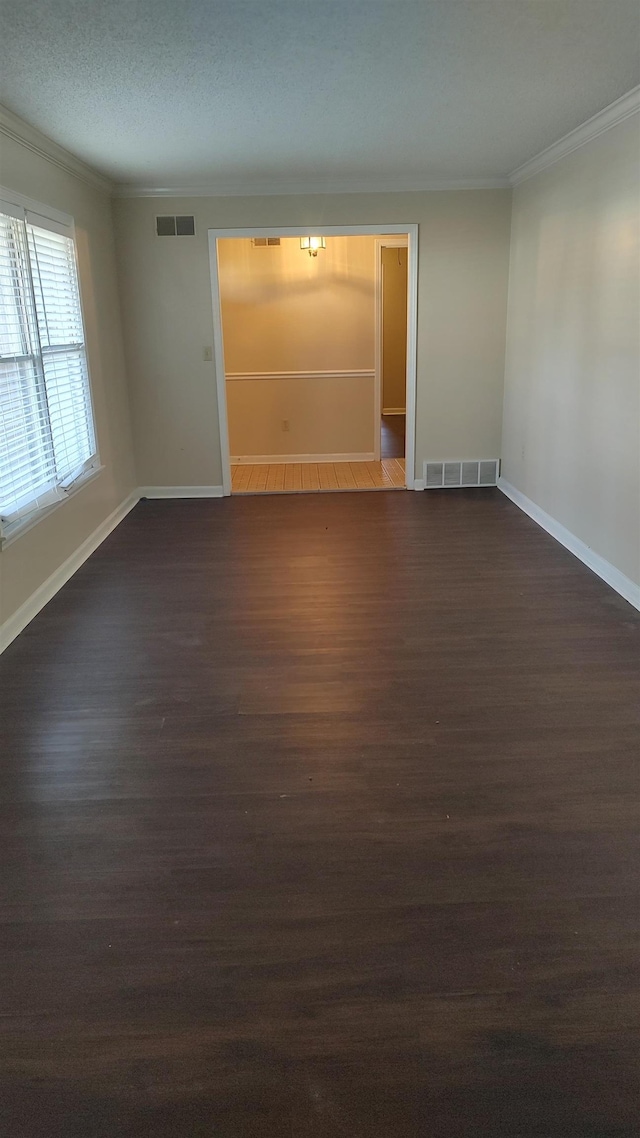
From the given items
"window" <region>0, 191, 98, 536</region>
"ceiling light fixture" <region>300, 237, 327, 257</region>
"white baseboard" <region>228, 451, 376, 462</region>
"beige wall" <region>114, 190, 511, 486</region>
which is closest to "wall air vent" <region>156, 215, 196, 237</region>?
"beige wall" <region>114, 190, 511, 486</region>

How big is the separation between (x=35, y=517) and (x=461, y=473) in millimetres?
3740

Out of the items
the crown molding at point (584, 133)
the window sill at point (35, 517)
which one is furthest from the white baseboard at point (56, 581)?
the crown molding at point (584, 133)

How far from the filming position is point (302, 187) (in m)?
5.63

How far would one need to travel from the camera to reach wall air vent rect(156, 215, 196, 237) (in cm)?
574

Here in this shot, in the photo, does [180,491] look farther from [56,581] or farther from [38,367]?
[38,367]

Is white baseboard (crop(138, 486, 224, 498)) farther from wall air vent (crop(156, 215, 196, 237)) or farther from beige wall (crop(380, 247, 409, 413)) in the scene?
beige wall (crop(380, 247, 409, 413))

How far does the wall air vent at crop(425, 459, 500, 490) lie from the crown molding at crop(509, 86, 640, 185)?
86.3 inches

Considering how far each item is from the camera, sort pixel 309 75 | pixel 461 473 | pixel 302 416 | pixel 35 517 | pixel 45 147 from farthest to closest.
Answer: pixel 302 416, pixel 461 473, pixel 45 147, pixel 35 517, pixel 309 75

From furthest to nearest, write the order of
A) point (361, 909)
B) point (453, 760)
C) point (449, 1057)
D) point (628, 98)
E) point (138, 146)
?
point (138, 146), point (628, 98), point (453, 760), point (361, 909), point (449, 1057)

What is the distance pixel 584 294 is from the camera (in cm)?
436

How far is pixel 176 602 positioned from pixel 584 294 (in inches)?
118

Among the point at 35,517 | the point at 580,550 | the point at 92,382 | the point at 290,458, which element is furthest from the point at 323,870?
the point at 290,458

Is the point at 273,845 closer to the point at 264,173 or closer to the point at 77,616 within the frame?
the point at 77,616

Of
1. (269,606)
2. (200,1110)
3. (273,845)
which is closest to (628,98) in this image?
(269,606)
